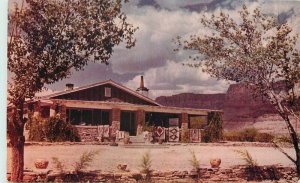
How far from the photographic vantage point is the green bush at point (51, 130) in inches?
336

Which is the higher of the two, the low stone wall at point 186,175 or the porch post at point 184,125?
the porch post at point 184,125

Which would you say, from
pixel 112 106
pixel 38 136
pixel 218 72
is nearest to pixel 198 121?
pixel 218 72

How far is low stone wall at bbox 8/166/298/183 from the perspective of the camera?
336 inches

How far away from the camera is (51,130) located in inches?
340

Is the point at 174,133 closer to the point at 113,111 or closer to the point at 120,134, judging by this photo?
the point at 120,134

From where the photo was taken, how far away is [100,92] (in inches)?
351

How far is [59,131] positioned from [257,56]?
3.88 m

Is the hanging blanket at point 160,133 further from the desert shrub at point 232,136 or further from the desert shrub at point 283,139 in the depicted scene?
the desert shrub at point 283,139

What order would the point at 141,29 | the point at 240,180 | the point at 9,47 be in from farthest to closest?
1. the point at 240,180
2. the point at 141,29
3. the point at 9,47

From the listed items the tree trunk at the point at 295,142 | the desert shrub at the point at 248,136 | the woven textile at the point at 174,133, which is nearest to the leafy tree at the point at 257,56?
the tree trunk at the point at 295,142

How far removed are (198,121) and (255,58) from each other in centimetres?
162

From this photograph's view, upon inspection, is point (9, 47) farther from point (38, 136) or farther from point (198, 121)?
point (198, 121)

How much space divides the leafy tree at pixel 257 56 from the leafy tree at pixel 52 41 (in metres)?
1.58

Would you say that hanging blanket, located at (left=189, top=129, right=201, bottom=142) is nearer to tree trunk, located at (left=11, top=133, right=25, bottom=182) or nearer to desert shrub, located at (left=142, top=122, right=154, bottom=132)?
desert shrub, located at (left=142, top=122, right=154, bottom=132)
